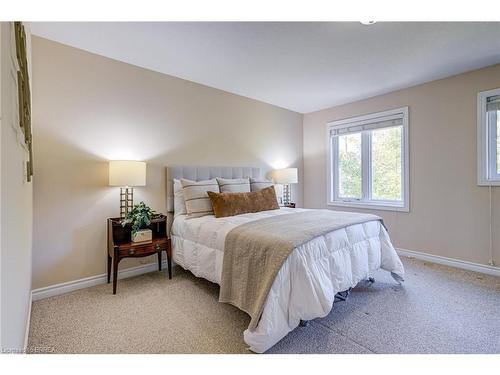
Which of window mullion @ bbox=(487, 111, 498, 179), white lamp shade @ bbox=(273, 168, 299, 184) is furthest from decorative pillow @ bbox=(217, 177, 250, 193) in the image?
window mullion @ bbox=(487, 111, 498, 179)

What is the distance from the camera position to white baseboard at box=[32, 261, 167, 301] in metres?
2.26

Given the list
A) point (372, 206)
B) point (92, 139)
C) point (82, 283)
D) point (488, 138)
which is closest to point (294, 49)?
point (92, 139)

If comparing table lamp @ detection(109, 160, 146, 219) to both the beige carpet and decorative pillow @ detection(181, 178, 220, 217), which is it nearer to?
decorative pillow @ detection(181, 178, 220, 217)

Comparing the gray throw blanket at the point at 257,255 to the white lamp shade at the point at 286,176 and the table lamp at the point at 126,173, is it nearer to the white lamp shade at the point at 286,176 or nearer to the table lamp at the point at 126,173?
the table lamp at the point at 126,173

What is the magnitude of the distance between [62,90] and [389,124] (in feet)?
13.5

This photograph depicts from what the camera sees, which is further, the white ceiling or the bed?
the white ceiling

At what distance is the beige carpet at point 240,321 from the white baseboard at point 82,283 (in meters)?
0.08

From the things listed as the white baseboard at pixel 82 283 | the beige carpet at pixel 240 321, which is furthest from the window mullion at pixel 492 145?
the white baseboard at pixel 82 283

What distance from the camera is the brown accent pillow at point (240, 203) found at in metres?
2.76

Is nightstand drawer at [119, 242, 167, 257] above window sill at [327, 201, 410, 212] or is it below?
below

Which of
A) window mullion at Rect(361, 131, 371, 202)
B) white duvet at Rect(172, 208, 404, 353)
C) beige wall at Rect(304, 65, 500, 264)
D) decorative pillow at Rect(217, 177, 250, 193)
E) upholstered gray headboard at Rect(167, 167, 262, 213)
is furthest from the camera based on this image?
window mullion at Rect(361, 131, 371, 202)

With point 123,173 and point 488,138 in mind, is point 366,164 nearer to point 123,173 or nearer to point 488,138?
point 488,138

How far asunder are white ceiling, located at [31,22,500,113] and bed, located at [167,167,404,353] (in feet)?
4.29

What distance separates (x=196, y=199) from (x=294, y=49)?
1.90 metres
